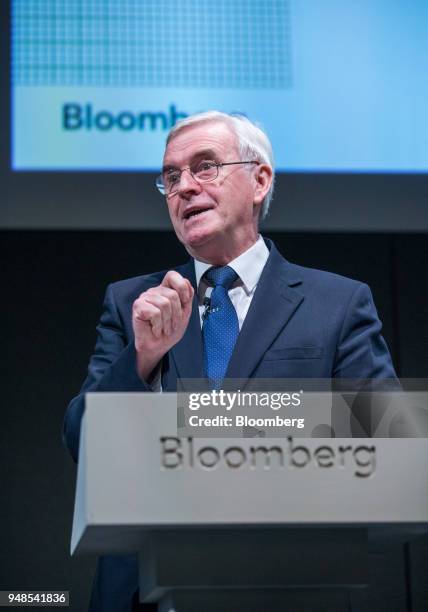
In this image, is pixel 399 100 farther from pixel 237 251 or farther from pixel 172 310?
pixel 172 310

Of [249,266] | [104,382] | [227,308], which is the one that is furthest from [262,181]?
[104,382]

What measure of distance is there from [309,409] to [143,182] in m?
1.86

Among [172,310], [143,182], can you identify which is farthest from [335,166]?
[172,310]

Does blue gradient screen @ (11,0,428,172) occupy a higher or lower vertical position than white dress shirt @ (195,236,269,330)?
higher

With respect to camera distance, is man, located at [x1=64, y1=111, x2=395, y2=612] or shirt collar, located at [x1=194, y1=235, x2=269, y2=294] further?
shirt collar, located at [x1=194, y1=235, x2=269, y2=294]

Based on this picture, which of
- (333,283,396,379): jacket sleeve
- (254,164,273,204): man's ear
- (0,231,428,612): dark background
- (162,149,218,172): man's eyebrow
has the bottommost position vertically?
(0,231,428,612): dark background

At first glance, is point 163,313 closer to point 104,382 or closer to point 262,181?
point 104,382

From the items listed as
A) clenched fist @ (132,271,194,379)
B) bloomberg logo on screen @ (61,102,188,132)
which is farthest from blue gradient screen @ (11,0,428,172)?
clenched fist @ (132,271,194,379)

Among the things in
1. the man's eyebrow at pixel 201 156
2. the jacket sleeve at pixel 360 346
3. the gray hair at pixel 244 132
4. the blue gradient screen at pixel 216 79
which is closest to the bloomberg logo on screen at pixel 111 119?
the blue gradient screen at pixel 216 79

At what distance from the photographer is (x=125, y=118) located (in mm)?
3277

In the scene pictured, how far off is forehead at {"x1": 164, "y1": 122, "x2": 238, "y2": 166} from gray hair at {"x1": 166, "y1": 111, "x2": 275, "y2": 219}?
0.04ft

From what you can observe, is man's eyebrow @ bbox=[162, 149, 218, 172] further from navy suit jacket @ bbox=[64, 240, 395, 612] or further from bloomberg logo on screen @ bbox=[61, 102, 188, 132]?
bloomberg logo on screen @ bbox=[61, 102, 188, 132]

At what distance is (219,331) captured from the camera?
2.14 meters

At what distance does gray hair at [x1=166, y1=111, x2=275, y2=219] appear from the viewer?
2381mm
